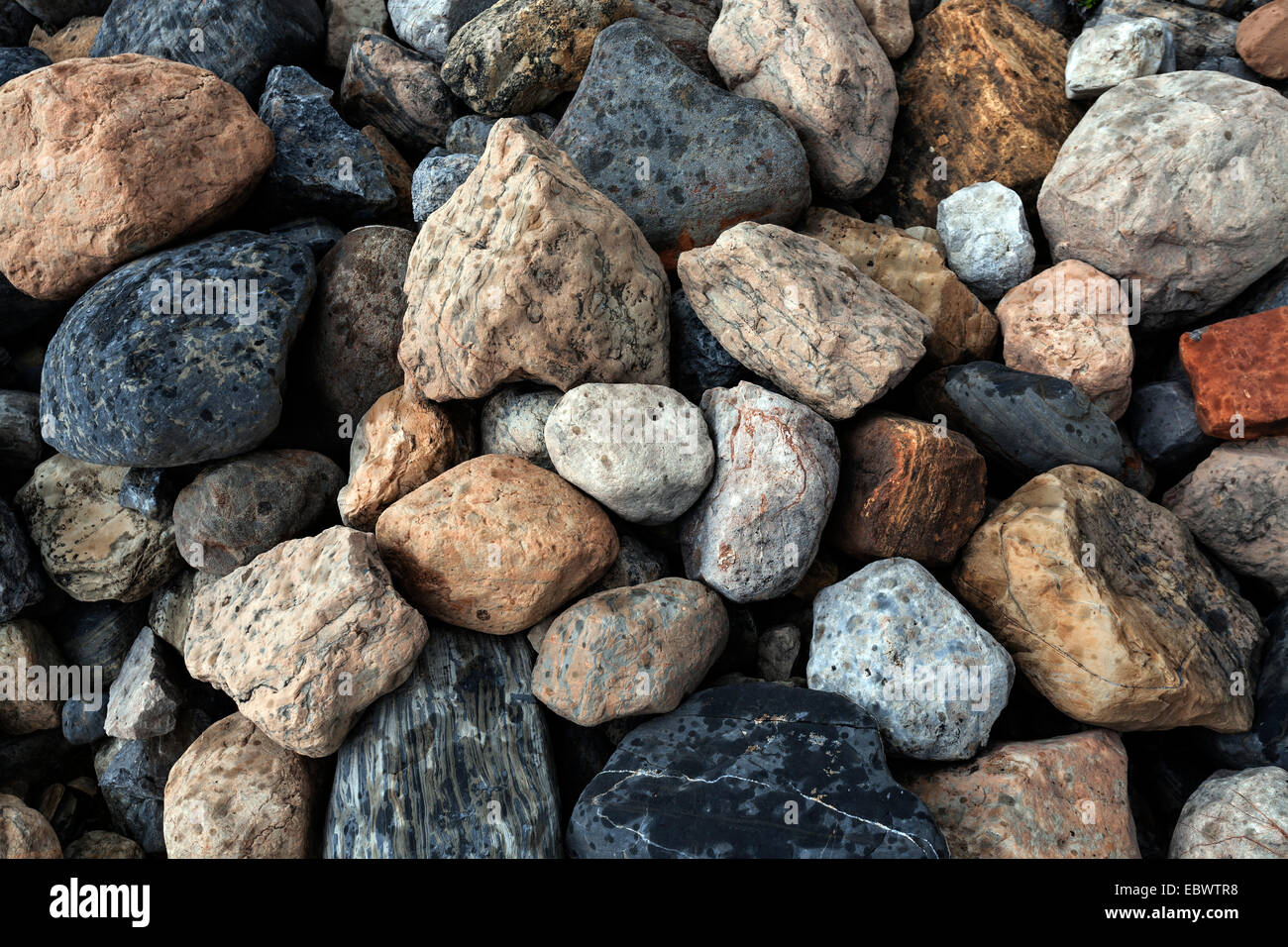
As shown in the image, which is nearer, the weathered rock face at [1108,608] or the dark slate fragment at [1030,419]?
the weathered rock face at [1108,608]

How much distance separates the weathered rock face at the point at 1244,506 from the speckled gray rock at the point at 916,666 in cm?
145

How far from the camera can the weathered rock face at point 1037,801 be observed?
10.9 feet

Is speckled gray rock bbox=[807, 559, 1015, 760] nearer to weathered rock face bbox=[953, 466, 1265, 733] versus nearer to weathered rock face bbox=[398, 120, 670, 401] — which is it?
weathered rock face bbox=[953, 466, 1265, 733]

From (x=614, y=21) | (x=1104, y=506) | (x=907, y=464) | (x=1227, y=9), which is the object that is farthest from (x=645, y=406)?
(x=1227, y=9)

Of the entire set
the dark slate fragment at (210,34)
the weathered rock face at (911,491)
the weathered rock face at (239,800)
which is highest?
the dark slate fragment at (210,34)

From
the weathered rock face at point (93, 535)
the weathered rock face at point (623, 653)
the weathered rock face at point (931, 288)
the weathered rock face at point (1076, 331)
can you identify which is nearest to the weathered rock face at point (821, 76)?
the weathered rock face at point (931, 288)

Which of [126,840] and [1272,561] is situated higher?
[1272,561]

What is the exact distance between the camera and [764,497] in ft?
12.0

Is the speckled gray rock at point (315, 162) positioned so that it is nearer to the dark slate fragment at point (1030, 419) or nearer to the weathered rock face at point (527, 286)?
the weathered rock face at point (527, 286)

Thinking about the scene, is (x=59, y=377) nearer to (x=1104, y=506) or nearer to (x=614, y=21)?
(x=614, y=21)

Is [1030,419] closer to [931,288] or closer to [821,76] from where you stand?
[931,288]

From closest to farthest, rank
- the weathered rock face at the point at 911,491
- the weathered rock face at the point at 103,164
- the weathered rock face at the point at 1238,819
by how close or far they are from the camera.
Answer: the weathered rock face at the point at 1238,819
the weathered rock face at the point at 911,491
the weathered rock face at the point at 103,164

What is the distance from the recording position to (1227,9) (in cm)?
485

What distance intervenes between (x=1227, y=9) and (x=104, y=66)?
578cm
